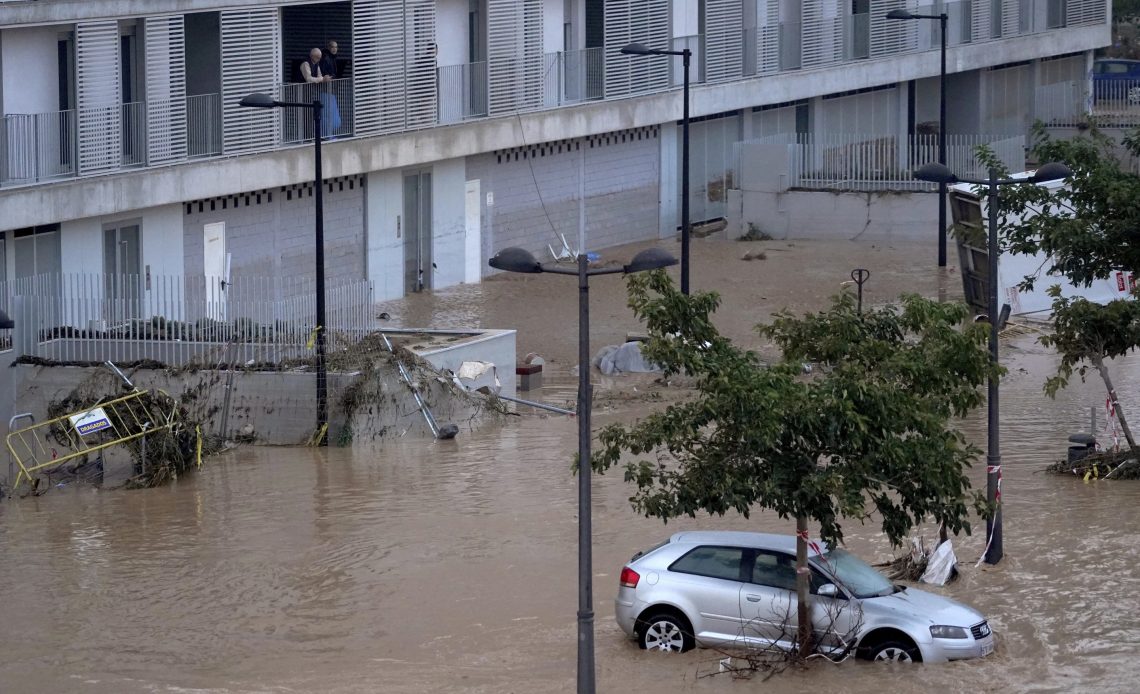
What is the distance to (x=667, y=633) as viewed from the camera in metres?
15.7

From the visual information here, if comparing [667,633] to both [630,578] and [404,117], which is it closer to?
[630,578]

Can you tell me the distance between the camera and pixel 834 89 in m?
52.9

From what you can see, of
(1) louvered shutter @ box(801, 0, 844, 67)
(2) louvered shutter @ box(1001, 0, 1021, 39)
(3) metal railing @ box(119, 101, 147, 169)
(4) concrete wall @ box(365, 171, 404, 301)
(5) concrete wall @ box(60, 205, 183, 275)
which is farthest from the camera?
(2) louvered shutter @ box(1001, 0, 1021, 39)

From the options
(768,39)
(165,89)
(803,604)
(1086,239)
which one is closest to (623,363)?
(165,89)

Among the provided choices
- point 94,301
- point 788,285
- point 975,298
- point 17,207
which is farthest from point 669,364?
point 788,285

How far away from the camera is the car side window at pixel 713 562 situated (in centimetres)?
1563

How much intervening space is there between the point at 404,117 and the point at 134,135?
7546 millimetres

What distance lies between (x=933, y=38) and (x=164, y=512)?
3998 centimetres

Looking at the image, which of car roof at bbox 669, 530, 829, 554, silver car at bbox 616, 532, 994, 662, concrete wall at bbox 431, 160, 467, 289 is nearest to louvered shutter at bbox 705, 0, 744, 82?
concrete wall at bbox 431, 160, 467, 289

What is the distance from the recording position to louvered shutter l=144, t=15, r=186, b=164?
3219cm

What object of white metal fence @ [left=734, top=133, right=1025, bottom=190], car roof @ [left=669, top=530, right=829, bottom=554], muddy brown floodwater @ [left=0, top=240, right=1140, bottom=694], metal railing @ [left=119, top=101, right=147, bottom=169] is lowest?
muddy brown floodwater @ [left=0, top=240, right=1140, bottom=694]

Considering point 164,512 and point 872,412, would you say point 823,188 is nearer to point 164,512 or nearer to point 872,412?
point 164,512

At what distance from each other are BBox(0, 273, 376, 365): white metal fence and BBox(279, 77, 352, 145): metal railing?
8452 millimetres

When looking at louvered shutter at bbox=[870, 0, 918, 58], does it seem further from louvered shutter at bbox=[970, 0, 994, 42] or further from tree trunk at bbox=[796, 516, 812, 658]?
tree trunk at bbox=[796, 516, 812, 658]
